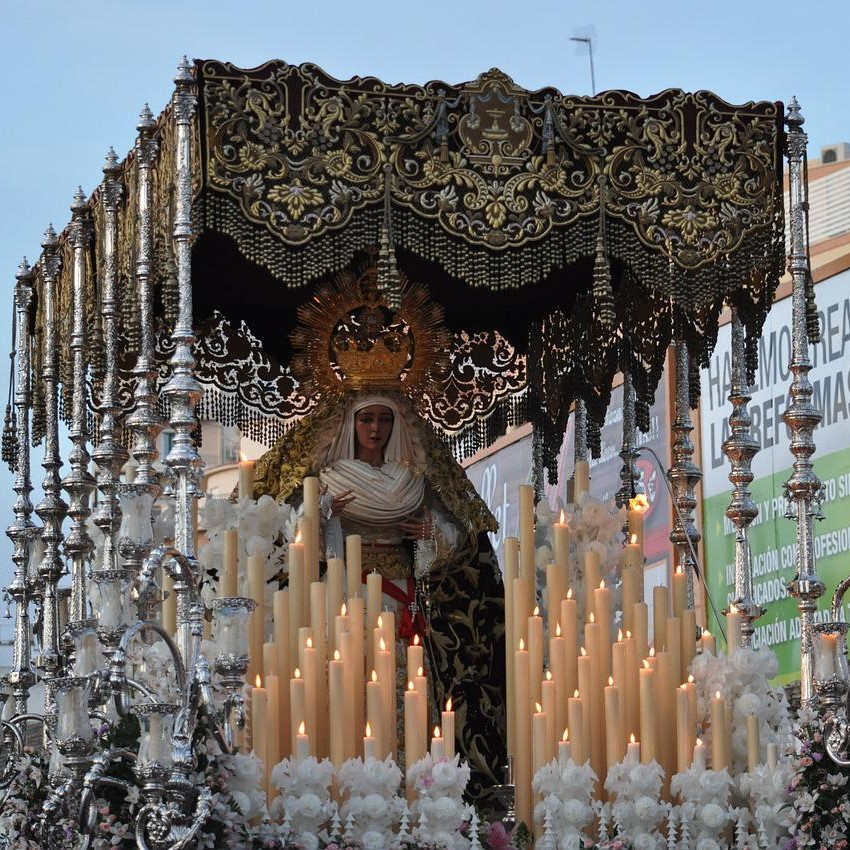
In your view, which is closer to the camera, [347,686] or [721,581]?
[347,686]

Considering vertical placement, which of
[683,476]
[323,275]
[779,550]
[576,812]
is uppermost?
[779,550]

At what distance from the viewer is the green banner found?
16.9 m

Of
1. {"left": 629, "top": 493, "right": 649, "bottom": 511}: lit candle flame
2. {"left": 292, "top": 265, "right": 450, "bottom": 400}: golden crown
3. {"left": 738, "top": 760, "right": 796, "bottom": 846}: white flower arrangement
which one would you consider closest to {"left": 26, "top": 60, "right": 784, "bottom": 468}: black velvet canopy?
{"left": 292, "top": 265, "right": 450, "bottom": 400}: golden crown

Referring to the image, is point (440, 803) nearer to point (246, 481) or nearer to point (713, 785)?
point (713, 785)

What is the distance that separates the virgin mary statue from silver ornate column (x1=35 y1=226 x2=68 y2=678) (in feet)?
4.83

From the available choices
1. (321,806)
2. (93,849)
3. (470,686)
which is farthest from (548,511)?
(93,849)

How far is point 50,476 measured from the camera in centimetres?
1207

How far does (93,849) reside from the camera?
8.36 meters

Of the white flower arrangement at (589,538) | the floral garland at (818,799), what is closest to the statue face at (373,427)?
the white flower arrangement at (589,538)

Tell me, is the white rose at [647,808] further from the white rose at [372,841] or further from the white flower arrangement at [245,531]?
the white flower arrangement at [245,531]

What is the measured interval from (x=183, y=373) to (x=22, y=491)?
11.0ft

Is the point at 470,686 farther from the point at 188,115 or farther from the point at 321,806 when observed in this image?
the point at 188,115

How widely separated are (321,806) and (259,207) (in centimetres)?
254

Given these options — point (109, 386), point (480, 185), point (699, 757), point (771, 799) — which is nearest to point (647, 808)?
point (699, 757)
